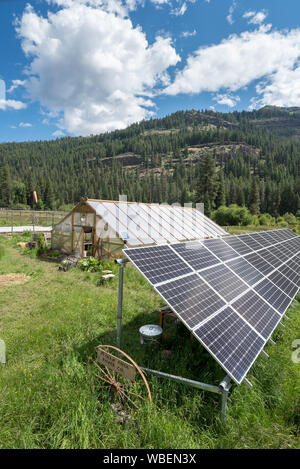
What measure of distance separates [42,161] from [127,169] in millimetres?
60290

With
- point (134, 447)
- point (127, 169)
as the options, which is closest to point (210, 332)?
point (134, 447)

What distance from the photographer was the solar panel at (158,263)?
15.2ft

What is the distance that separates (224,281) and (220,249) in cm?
203

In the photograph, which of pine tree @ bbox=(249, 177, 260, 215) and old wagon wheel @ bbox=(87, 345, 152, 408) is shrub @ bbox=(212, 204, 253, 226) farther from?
old wagon wheel @ bbox=(87, 345, 152, 408)

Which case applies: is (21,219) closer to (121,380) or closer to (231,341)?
(121,380)

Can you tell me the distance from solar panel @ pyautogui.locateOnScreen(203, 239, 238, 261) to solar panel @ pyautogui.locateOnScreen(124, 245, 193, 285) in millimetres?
1885

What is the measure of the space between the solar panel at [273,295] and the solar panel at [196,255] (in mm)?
1411

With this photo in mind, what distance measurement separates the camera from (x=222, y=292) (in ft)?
17.3

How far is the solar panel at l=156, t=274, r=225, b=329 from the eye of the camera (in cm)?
410

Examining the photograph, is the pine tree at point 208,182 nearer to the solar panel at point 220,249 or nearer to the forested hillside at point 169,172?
the forested hillside at point 169,172

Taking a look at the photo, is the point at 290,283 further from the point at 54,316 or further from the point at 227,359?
the point at 54,316

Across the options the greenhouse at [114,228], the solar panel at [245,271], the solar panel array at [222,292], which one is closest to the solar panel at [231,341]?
the solar panel array at [222,292]

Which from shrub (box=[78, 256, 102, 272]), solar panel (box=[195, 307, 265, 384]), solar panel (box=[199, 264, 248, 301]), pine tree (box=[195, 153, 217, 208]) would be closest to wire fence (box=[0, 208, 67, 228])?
shrub (box=[78, 256, 102, 272])

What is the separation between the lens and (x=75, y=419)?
134 inches
